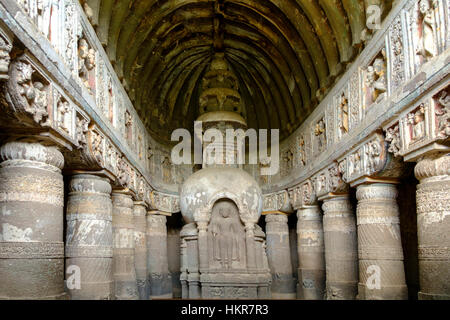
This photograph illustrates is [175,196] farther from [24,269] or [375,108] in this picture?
[24,269]

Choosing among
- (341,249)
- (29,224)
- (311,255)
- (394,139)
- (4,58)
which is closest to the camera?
(4,58)

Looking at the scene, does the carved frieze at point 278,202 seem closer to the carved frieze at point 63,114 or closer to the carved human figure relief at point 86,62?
the carved human figure relief at point 86,62

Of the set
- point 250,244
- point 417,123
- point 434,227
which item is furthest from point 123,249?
point 417,123

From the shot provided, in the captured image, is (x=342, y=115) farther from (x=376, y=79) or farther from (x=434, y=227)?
(x=434, y=227)

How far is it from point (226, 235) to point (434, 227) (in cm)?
687

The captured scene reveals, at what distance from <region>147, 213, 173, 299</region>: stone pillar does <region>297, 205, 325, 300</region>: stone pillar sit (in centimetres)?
440

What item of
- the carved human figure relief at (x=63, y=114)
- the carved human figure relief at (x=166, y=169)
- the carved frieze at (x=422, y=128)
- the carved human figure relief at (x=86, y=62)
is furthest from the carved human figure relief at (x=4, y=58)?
the carved human figure relief at (x=166, y=169)

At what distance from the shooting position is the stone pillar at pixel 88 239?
8539mm

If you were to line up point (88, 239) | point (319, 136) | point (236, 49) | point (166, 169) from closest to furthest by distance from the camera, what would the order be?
point (88, 239) < point (319, 136) < point (236, 49) < point (166, 169)

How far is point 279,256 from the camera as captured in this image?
16359 millimetres

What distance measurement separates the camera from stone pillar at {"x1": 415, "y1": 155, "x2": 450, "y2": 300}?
7.08m

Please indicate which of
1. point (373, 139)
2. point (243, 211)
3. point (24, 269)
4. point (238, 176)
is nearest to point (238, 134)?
point (238, 176)

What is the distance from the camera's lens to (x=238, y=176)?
→ 1395 centimetres

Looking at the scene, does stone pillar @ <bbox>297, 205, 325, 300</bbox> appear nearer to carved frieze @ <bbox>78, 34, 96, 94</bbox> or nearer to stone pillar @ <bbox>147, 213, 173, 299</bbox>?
stone pillar @ <bbox>147, 213, 173, 299</bbox>
